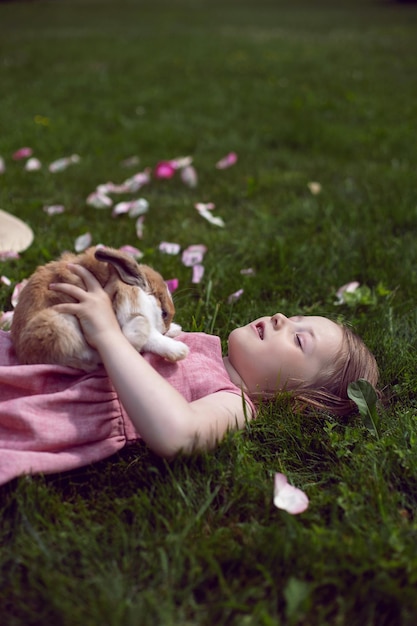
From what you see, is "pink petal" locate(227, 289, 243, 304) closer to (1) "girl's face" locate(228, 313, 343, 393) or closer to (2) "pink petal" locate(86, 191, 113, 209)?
(1) "girl's face" locate(228, 313, 343, 393)

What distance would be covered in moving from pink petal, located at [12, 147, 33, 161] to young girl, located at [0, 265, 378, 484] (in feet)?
10.9

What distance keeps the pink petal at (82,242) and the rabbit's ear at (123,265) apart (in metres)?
1.46

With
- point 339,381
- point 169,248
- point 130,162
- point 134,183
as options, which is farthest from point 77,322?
point 130,162

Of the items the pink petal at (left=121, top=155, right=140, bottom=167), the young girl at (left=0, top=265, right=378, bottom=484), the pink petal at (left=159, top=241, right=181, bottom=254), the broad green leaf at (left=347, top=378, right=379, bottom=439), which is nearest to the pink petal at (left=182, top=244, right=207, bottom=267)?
the pink petal at (left=159, top=241, right=181, bottom=254)

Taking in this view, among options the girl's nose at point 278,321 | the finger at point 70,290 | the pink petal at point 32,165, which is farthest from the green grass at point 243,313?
the finger at point 70,290

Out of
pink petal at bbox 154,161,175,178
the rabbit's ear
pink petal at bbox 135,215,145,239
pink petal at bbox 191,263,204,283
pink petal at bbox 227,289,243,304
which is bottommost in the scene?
pink petal at bbox 227,289,243,304

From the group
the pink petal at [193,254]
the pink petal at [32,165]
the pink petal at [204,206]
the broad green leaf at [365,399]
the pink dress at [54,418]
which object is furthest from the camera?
the pink petal at [32,165]

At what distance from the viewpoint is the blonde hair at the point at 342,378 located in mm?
2328

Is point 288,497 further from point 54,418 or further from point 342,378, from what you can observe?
point 54,418

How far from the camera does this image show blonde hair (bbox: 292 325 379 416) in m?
2.33

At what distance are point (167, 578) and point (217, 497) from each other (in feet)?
1.19

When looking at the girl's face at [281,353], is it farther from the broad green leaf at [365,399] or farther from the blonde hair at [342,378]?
the broad green leaf at [365,399]

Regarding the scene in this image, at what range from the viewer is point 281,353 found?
7.66 feet

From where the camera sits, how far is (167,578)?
1604 millimetres
